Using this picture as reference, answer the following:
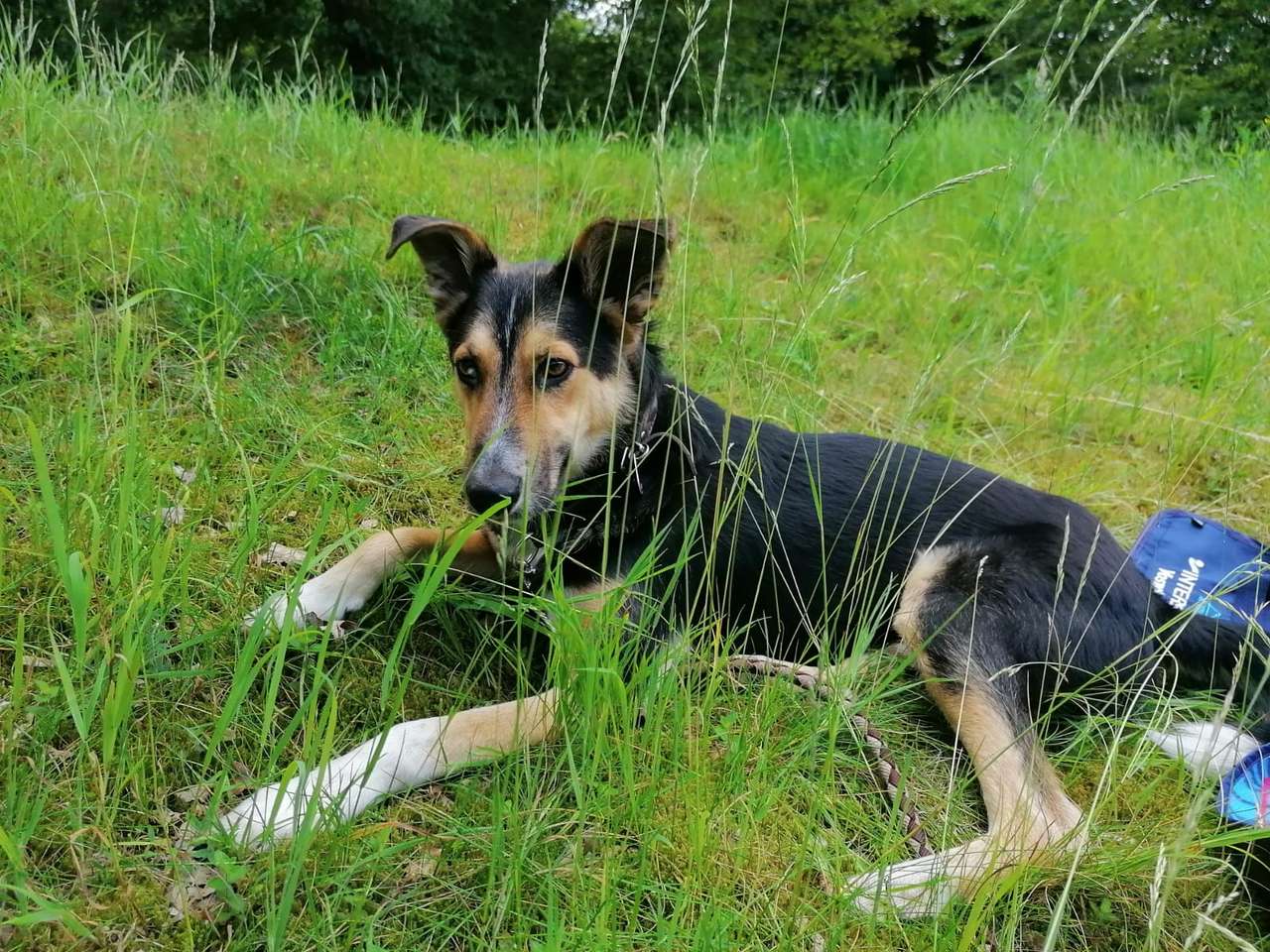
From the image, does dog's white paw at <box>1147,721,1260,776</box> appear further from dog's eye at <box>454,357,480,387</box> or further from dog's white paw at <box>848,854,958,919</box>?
dog's eye at <box>454,357,480,387</box>

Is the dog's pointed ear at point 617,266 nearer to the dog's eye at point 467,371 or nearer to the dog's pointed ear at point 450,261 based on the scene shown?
the dog's pointed ear at point 450,261

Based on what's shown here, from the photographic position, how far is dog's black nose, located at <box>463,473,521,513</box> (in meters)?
2.43

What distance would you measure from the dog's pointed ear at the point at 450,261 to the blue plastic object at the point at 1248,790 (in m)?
2.65

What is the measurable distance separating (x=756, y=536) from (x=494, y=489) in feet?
3.32

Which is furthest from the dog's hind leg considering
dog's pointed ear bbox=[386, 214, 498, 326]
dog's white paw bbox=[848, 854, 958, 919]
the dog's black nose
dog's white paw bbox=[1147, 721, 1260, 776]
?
dog's pointed ear bbox=[386, 214, 498, 326]

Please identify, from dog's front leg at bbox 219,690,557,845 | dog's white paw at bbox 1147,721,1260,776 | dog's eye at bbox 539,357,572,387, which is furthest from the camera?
dog's eye at bbox 539,357,572,387

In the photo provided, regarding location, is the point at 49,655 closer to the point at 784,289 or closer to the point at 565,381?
the point at 565,381

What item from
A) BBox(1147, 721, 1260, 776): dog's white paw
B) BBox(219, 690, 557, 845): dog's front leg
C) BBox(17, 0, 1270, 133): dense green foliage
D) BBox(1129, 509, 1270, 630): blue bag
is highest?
BBox(17, 0, 1270, 133): dense green foliage

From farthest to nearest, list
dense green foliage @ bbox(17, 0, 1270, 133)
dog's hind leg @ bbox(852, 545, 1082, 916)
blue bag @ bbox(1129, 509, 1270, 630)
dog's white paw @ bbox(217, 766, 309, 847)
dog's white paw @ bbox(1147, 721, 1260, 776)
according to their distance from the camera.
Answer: dense green foliage @ bbox(17, 0, 1270, 133), blue bag @ bbox(1129, 509, 1270, 630), dog's white paw @ bbox(1147, 721, 1260, 776), dog's hind leg @ bbox(852, 545, 1082, 916), dog's white paw @ bbox(217, 766, 309, 847)

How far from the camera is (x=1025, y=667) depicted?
267cm

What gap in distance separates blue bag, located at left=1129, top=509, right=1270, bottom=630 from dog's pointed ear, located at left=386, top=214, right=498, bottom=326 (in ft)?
8.12

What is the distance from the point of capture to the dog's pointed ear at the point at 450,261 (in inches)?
119

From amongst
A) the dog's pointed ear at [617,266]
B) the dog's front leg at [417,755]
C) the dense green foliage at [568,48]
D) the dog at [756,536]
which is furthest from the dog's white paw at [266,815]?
the dense green foliage at [568,48]

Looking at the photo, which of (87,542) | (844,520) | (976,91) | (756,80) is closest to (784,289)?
(844,520)
